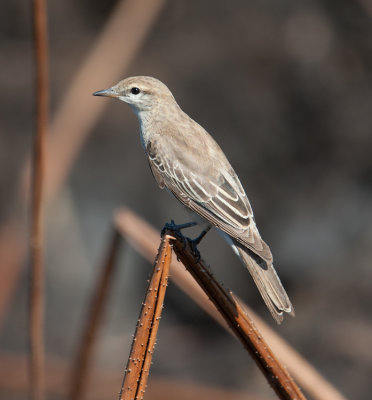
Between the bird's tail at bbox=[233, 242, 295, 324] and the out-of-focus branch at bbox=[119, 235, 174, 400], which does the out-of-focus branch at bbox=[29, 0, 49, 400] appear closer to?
the bird's tail at bbox=[233, 242, 295, 324]

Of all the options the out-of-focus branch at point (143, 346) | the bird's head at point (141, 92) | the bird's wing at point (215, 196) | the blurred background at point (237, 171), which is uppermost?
the blurred background at point (237, 171)

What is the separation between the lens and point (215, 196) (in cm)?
409

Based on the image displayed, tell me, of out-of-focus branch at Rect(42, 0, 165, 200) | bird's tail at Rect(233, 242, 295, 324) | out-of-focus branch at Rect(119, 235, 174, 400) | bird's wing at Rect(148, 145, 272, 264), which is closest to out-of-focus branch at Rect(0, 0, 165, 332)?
out-of-focus branch at Rect(42, 0, 165, 200)

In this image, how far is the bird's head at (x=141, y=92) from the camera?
4.57 m

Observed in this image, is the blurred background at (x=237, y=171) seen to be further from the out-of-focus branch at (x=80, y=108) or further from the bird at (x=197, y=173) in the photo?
the bird at (x=197, y=173)

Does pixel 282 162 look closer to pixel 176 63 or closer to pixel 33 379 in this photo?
pixel 176 63

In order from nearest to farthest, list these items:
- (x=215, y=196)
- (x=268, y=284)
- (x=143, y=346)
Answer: (x=143, y=346) → (x=268, y=284) → (x=215, y=196)

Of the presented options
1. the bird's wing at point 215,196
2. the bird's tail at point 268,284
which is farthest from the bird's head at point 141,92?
the bird's tail at point 268,284

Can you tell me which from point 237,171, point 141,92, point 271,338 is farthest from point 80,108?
point 237,171

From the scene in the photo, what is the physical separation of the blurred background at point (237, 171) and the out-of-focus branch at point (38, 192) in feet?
Answer: 11.4

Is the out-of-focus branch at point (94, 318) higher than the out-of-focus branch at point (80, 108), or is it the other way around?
the out-of-focus branch at point (80, 108)

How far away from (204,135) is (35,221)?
1049 mm

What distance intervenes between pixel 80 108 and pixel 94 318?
5.62ft

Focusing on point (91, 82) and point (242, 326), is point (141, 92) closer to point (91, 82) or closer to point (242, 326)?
point (91, 82)
